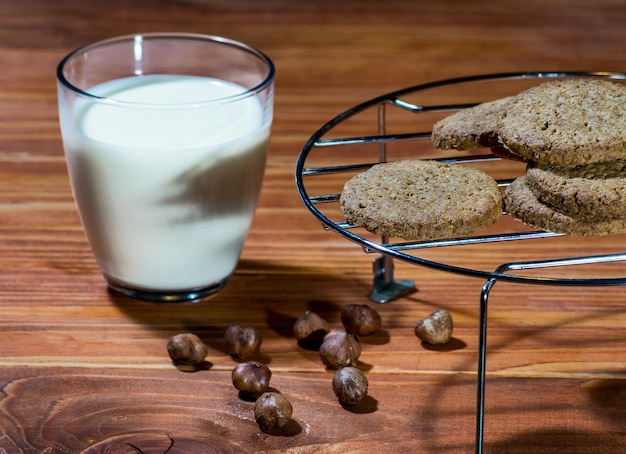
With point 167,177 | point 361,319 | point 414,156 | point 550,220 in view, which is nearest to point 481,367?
point 550,220

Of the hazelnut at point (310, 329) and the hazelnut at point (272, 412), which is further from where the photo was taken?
the hazelnut at point (310, 329)

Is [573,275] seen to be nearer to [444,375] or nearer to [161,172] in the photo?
[444,375]

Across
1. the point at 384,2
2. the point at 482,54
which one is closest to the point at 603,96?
the point at 482,54

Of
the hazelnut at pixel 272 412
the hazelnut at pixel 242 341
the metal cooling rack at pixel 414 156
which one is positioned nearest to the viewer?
the metal cooling rack at pixel 414 156

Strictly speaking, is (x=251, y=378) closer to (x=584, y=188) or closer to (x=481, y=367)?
(x=481, y=367)

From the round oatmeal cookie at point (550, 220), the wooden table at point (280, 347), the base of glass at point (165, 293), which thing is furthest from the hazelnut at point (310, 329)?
the round oatmeal cookie at point (550, 220)

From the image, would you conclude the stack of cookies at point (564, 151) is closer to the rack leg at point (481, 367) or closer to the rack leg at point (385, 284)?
the rack leg at point (481, 367)
